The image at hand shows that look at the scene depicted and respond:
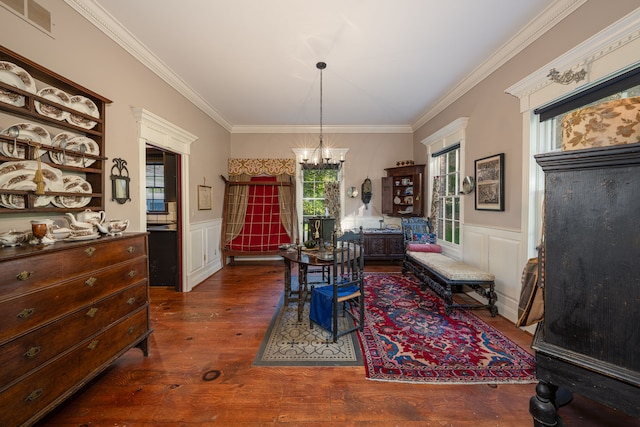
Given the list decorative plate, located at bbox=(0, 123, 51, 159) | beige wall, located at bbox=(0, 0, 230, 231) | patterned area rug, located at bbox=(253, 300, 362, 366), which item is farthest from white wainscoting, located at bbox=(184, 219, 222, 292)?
decorative plate, located at bbox=(0, 123, 51, 159)

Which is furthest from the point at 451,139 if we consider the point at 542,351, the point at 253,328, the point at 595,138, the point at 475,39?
the point at 253,328

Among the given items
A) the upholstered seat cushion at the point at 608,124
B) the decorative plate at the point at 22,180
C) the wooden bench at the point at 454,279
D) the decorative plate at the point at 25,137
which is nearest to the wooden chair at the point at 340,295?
the wooden bench at the point at 454,279

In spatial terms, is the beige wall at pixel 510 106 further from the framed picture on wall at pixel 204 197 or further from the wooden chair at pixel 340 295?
the framed picture on wall at pixel 204 197

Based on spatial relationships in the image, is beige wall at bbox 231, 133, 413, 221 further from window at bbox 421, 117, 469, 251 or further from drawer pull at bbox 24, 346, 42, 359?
drawer pull at bbox 24, 346, 42, 359

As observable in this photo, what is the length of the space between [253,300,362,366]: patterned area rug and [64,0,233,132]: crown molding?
3.52 meters

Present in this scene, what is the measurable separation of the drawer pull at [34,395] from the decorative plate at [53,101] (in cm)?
190

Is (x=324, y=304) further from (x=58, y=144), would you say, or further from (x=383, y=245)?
(x=383, y=245)

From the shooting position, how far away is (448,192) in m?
4.53

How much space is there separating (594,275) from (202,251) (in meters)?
4.91

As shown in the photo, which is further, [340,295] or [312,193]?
[312,193]

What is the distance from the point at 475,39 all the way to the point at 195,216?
15.4 feet

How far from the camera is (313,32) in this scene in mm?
2648

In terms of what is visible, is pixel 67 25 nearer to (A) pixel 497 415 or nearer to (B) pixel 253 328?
(B) pixel 253 328

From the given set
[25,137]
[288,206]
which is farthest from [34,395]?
[288,206]
